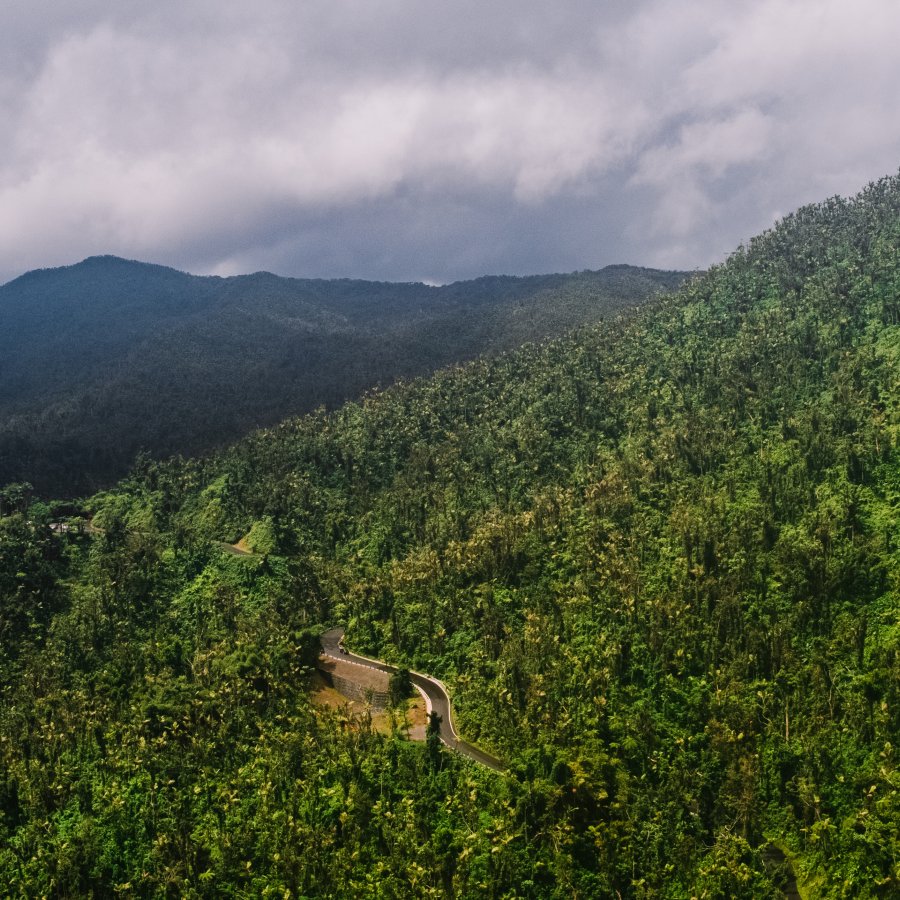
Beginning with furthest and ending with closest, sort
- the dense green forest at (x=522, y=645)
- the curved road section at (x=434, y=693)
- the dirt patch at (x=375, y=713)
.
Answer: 1. the dirt patch at (x=375, y=713)
2. the curved road section at (x=434, y=693)
3. the dense green forest at (x=522, y=645)

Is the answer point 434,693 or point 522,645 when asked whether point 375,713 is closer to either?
point 434,693

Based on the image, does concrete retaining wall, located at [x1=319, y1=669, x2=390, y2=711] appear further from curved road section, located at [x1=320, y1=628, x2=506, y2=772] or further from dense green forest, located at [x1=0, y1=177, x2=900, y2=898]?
dense green forest, located at [x1=0, y1=177, x2=900, y2=898]

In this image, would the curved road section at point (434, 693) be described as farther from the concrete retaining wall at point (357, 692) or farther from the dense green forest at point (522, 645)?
the concrete retaining wall at point (357, 692)

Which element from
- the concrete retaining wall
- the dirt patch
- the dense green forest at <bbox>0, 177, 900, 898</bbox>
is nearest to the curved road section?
the dirt patch

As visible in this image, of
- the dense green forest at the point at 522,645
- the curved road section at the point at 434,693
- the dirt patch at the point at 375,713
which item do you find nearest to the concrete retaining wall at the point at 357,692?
the dirt patch at the point at 375,713

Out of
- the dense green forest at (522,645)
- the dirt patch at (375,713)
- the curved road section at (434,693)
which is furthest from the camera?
the dirt patch at (375,713)

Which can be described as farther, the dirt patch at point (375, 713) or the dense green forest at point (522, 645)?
the dirt patch at point (375, 713)

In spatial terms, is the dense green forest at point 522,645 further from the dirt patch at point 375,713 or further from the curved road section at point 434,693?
the dirt patch at point 375,713
